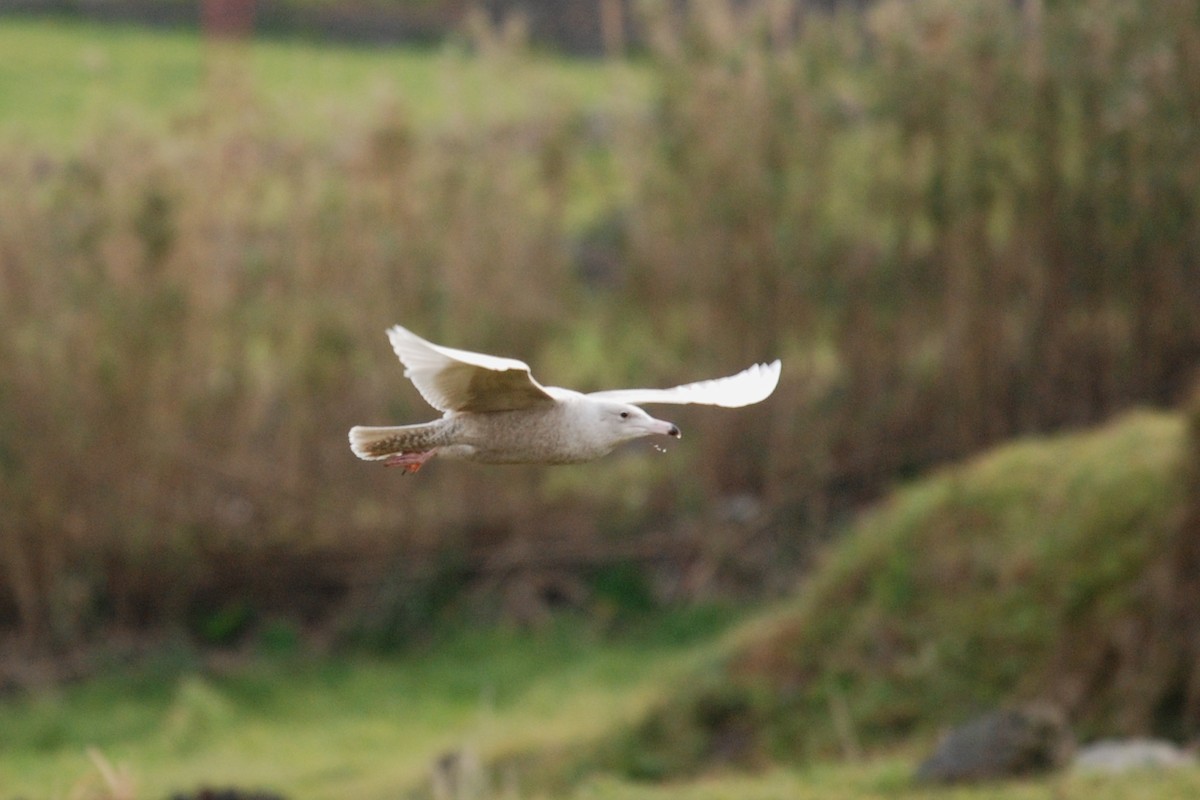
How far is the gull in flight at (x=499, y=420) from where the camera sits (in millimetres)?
3574

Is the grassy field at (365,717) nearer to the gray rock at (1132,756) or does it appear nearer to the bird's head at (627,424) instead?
the gray rock at (1132,756)

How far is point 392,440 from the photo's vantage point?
3797 millimetres

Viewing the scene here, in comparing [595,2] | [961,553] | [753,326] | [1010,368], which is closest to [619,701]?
[961,553]

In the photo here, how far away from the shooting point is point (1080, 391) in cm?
1578

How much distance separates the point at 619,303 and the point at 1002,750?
24.1 feet

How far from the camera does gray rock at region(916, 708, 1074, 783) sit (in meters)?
9.20

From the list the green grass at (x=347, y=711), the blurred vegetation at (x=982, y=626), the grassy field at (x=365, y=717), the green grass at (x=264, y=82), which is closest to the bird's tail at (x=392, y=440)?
the grassy field at (x=365, y=717)

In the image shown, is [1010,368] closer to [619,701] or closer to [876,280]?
[876,280]

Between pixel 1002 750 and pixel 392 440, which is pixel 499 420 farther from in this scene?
pixel 1002 750

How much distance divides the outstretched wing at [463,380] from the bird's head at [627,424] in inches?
4.3

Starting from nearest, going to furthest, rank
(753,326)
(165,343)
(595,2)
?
(165,343) < (753,326) < (595,2)

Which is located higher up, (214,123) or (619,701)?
(214,123)

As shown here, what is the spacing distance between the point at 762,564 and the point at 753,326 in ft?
6.37

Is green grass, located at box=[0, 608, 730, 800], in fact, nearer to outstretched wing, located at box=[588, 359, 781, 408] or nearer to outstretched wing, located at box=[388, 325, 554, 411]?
outstretched wing, located at box=[588, 359, 781, 408]
